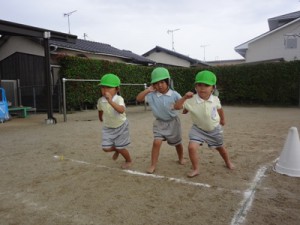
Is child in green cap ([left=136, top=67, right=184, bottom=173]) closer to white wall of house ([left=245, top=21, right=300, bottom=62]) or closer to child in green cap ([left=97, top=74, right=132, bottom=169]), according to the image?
child in green cap ([left=97, top=74, right=132, bottom=169])

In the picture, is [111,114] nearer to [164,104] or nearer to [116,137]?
[116,137]

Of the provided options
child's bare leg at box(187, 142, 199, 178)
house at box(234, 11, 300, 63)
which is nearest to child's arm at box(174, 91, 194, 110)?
child's bare leg at box(187, 142, 199, 178)

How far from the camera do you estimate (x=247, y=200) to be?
8.65 feet

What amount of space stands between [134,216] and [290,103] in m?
14.3

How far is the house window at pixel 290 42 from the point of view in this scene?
21.6 metres

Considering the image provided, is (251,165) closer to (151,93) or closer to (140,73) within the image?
(151,93)

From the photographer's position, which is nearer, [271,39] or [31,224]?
[31,224]

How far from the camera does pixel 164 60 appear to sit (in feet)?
95.7

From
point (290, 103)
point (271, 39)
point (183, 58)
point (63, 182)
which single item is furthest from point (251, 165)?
point (183, 58)

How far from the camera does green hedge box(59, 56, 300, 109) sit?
12.6 meters

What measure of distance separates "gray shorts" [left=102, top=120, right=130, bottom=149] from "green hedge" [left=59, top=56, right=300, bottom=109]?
9132mm

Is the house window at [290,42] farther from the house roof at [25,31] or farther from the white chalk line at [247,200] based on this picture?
the white chalk line at [247,200]

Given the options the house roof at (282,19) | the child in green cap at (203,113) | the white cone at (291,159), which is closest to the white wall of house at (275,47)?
the house roof at (282,19)

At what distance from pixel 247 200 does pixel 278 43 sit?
2254 centimetres
